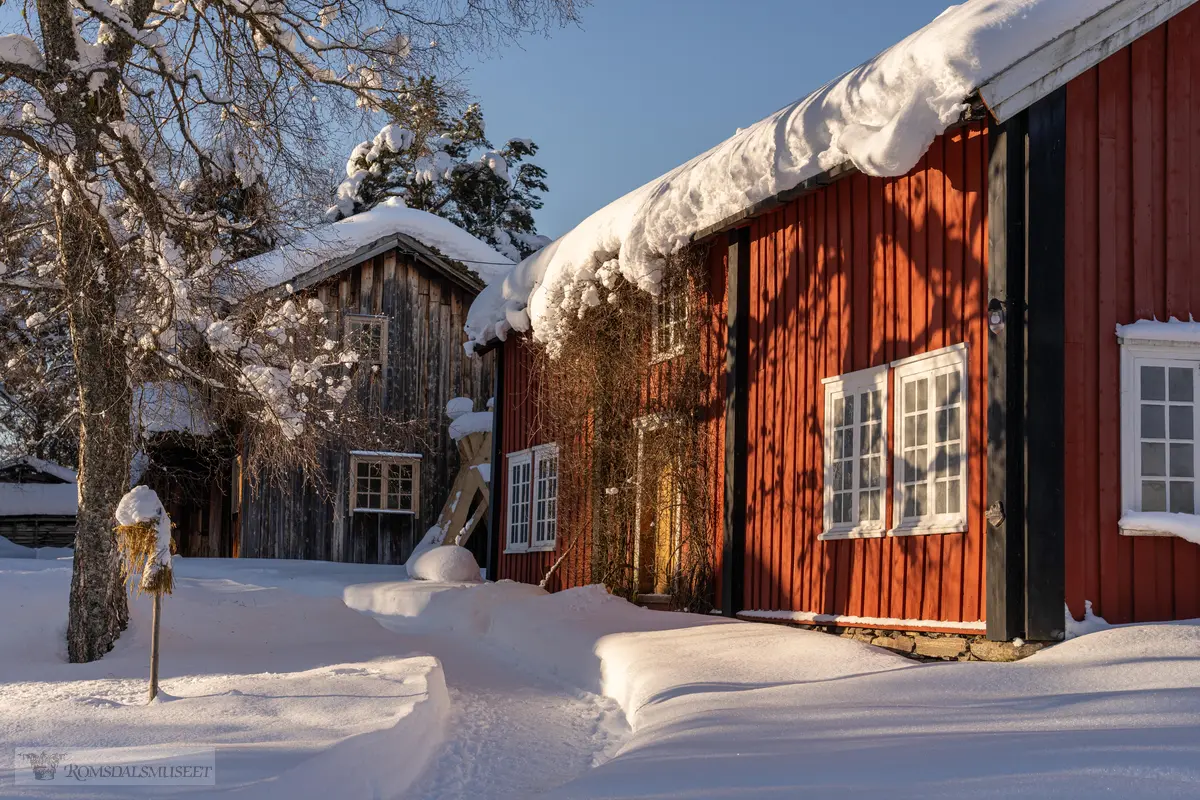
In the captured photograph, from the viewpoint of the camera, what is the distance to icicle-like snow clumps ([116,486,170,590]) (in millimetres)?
8070

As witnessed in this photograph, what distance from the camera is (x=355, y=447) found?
22188 millimetres

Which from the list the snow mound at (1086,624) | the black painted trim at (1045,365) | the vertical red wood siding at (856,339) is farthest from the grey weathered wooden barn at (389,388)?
the snow mound at (1086,624)

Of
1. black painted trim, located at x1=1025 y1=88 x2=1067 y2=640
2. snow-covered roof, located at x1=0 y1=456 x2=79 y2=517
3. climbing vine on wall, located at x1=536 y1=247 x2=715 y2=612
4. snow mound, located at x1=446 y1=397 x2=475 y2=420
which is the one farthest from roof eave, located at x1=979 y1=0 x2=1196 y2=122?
snow-covered roof, located at x1=0 y1=456 x2=79 y2=517

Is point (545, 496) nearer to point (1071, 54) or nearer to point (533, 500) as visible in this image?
point (533, 500)

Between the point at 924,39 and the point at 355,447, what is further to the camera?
the point at 355,447

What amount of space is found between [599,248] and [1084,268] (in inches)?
223

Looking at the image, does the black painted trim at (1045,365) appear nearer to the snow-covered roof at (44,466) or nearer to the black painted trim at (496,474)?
the black painted trim at (496,474)

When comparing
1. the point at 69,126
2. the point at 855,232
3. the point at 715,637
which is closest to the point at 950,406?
the point at 855,232

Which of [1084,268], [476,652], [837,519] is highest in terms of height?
[1084,268]

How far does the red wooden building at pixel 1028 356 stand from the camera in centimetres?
780

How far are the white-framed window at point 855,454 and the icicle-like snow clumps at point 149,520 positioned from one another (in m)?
5.01

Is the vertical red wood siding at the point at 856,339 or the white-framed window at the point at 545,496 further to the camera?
the white-framed window at the point at 545,496

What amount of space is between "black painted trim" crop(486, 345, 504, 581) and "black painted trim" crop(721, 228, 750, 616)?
6606 mm

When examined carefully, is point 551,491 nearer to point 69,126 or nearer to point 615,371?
point 615,371
